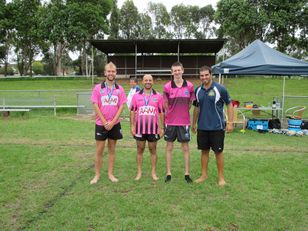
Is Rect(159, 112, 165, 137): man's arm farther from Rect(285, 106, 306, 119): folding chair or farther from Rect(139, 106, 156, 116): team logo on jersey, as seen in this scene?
Rect(285, 106, 306, 119): folding chair

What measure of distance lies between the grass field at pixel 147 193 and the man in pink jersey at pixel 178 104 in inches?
28.0

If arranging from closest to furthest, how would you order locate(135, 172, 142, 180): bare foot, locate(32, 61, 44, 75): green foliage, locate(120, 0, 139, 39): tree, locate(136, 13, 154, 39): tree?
locate(135, 172, 142, 180): bare foot, locate(120, 0, 139, 39): tree, locate(136, 13, 154, 39): tree, locate(32, 61, 44, 75): green foliage

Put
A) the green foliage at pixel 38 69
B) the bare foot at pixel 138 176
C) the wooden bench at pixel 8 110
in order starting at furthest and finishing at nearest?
the green foliage at pixel 38 69 → the wooden bench at pixel 8 110 → the bare foot at pixel 138 176

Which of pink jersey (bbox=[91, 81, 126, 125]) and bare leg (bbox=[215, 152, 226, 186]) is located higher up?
pink jersey (bbox=[91, 81, 126, 125])

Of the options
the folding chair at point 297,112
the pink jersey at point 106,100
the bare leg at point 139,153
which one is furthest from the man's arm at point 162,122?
the folding chair at point 297,112

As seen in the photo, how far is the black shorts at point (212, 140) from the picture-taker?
4430 mm

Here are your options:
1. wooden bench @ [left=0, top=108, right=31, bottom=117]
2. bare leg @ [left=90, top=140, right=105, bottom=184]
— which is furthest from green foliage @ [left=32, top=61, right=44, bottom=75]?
bare leg @ [left=90, top=140, right=105, bottom=184]

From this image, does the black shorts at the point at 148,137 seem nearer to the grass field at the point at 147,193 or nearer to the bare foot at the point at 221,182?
the grass field at the point at 147,193

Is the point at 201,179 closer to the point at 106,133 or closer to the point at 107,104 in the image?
the point at 106,133

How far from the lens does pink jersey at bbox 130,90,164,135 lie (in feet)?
14.8

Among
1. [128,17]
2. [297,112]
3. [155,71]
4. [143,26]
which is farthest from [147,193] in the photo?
[143,26]

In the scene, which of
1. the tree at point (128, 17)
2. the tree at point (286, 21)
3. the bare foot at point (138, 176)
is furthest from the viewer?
the tree at point (128, 17)

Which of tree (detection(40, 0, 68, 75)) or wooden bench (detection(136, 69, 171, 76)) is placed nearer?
wooden bench (detection(136, 69, 171, 76))

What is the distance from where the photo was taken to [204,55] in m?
33.0
